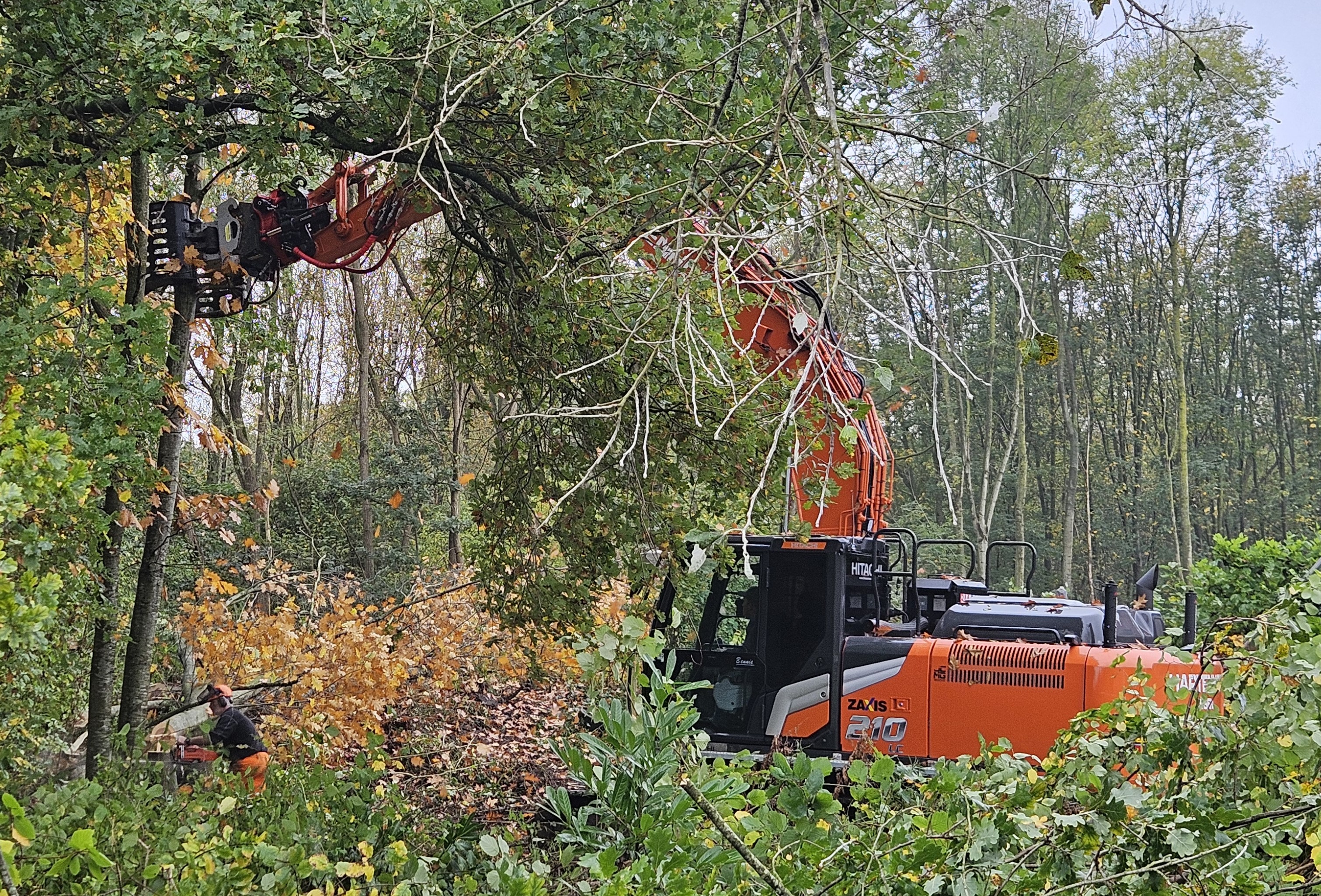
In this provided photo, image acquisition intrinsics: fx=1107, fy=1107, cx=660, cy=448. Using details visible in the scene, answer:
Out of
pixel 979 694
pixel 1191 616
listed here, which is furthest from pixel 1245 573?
pixel 979 694

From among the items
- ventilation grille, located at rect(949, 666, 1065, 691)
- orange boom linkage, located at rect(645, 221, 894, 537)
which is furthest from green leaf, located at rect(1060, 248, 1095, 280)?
ventilation grille, located at rect(949, 666, 1065, 691)

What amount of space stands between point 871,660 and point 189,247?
15.0ft

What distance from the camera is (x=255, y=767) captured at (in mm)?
7012

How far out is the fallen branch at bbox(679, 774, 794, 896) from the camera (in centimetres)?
229

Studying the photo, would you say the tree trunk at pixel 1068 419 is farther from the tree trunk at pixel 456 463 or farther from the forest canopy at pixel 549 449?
the tree trunk at pixel 456 463

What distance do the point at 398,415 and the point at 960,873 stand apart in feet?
55.3

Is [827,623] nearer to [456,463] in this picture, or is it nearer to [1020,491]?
[456,463]

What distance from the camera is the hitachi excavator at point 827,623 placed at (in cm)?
593

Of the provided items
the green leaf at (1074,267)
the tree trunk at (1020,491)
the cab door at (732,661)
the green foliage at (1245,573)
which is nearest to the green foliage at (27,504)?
the green leaf at (1074,267)

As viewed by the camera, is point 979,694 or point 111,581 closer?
point 111,581

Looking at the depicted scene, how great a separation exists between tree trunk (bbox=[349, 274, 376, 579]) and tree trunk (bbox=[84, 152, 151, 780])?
25.5 ft

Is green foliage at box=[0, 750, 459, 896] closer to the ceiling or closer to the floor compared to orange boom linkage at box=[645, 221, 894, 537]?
closer to the floor

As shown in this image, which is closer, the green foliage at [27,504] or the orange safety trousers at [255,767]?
the green foliage at [27,504]

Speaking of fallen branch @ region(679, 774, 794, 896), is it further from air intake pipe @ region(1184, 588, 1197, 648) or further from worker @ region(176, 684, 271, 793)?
worker @ region(176, 684, 271, 793)
